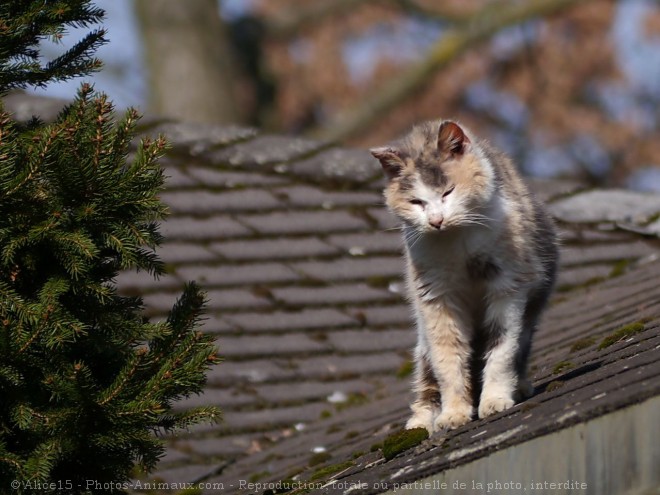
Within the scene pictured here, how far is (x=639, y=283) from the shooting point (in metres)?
6.25

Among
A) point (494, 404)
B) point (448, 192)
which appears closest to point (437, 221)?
point (448, 192)

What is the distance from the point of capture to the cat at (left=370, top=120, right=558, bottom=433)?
4.16 meters

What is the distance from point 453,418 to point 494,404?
0.54 feet

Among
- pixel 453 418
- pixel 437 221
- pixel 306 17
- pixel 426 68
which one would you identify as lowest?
pixel 453 418

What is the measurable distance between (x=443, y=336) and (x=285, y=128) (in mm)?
17857

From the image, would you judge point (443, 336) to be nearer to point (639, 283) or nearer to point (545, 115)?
point (639, 283)

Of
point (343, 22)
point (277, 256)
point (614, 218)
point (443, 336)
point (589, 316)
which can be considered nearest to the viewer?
point (443, 336)

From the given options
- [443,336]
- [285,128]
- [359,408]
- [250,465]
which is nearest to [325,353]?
[359,408]

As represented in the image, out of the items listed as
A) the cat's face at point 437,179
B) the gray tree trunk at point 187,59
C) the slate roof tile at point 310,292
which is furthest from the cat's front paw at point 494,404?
the gray tree trunk at point 187,59

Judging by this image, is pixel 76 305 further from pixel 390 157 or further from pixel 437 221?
pixel 390 157

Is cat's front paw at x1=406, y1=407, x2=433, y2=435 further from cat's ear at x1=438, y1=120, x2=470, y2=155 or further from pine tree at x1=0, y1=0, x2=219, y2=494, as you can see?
cat's ear at x1=438, y1=120, x2=470, y2=155

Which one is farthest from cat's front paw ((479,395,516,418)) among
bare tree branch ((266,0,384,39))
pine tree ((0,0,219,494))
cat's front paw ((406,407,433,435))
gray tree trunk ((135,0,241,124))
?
bare tree branch ((266,0,384,39))

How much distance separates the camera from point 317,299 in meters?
6.82

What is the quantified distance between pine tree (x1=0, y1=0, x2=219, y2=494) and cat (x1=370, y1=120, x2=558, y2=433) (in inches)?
33.2
